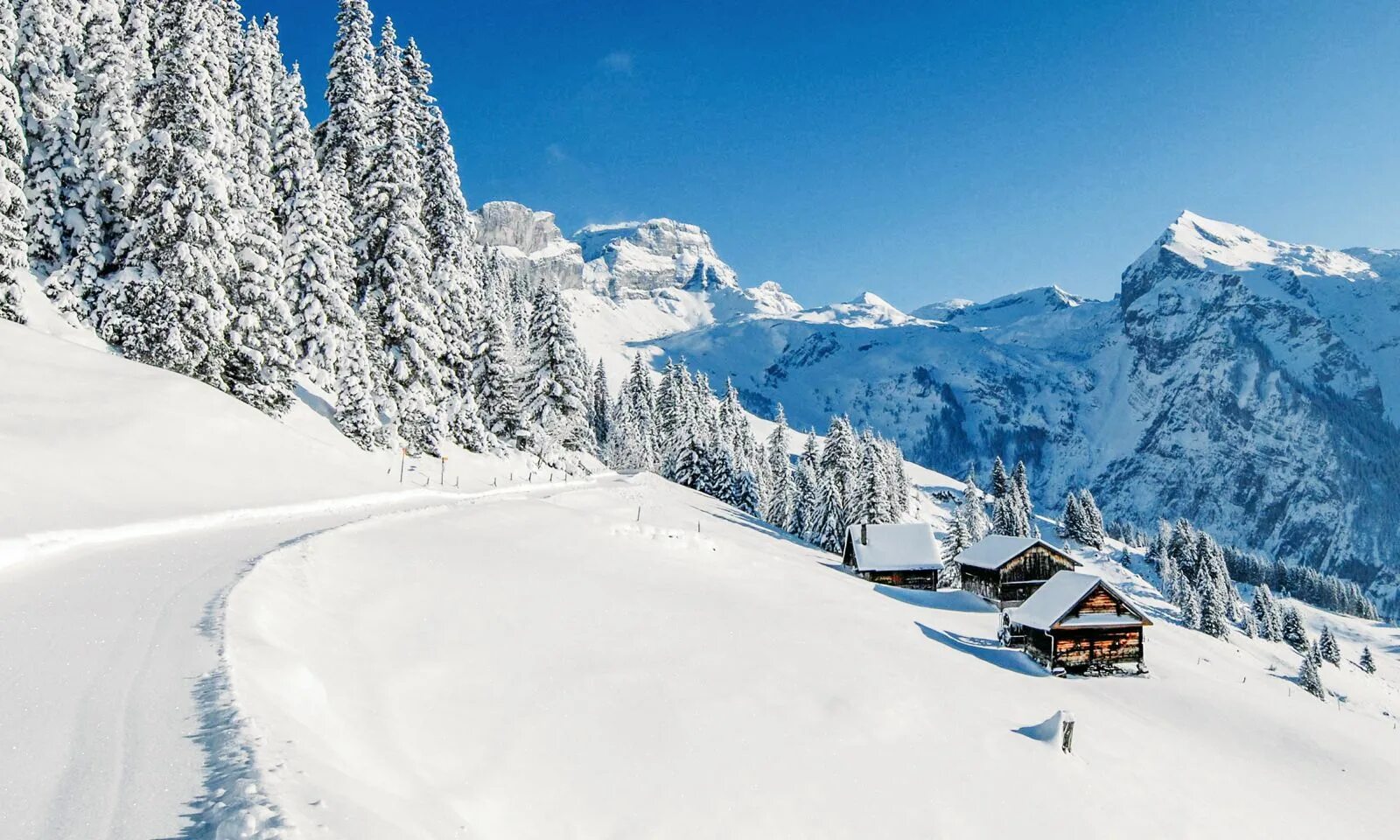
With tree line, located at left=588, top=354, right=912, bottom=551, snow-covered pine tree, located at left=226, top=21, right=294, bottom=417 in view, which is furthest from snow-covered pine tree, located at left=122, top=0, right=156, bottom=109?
tree line, located at left=588, top=354, right=912, bottom=551

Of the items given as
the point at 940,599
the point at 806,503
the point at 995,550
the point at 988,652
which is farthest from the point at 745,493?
the point at 988,652

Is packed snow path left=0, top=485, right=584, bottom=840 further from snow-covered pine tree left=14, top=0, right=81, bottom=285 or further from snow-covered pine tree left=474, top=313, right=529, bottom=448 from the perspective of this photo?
snow-covered pine tree left=474, top=313, right=529, bottom=448

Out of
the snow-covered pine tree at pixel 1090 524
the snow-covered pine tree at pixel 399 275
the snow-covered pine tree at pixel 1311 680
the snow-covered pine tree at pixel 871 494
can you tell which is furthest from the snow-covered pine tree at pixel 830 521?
the snow-covered pine tree at pixel 1090 524

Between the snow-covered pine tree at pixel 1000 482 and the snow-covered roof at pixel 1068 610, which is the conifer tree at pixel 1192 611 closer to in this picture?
the snow-covered pine tree at pixel 1000 482

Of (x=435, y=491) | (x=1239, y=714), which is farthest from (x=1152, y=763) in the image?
(x=435, y=491)

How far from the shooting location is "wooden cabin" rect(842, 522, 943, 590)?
49.4 meters

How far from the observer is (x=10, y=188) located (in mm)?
25078

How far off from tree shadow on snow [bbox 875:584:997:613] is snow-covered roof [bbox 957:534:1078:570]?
2.51 metres

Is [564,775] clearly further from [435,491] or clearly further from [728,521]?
[728,521]

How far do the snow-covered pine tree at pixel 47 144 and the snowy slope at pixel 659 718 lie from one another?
2049cm

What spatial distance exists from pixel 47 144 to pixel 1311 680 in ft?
326

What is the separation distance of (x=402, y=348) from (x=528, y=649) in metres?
25.5

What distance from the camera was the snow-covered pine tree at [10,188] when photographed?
2464 cm

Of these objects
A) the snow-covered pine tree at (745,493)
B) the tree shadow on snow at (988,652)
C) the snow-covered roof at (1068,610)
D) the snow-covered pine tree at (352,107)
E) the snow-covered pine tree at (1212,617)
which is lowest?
Result: the snow-covered pine tree at (1212,617)
